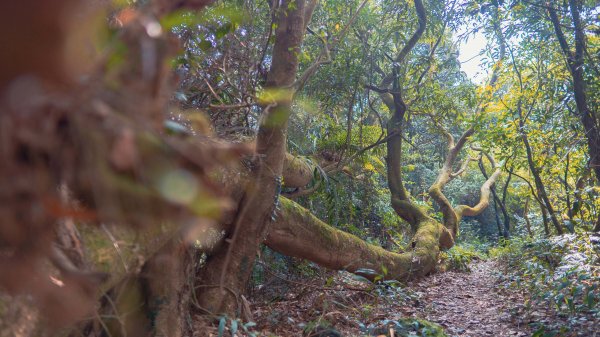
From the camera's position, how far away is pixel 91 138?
2.14 feet

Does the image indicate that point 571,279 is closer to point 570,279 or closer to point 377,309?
point 570,279

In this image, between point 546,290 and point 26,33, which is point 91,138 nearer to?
point 26,33

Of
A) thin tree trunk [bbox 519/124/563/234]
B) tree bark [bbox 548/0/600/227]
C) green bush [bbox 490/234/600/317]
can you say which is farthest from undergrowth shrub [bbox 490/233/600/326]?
thin tree trunk [bbox 519/124/563/234]

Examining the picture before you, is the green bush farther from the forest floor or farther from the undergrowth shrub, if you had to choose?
the forest floor

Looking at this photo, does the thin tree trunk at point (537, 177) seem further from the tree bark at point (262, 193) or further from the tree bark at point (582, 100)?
the tree bark at point (262, 193)

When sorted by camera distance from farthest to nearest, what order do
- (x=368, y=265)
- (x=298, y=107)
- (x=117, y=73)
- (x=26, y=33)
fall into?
(x=298, y=107), (x=368, y=265), (x=117, y=73), (x=26, y=33)

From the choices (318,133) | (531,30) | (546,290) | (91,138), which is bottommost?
(91,138)

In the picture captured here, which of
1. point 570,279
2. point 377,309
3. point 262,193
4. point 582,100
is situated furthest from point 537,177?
point 262,193

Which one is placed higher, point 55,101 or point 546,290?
point 546,290

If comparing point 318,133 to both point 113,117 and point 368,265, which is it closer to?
point 368,265

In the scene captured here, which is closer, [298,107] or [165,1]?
[165,1]

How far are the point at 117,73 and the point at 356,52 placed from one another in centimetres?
763

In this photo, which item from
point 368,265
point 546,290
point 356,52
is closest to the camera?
point 546,290

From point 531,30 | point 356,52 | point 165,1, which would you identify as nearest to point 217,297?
point 165,1
